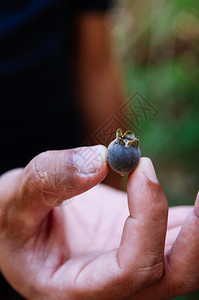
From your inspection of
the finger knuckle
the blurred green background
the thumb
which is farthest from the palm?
the blurred green background

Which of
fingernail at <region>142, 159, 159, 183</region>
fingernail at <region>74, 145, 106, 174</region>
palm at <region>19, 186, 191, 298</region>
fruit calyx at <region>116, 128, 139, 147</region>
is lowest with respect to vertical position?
palm at <region>19, 186, 191, 298</region>

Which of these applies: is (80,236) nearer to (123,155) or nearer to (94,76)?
(123,155)

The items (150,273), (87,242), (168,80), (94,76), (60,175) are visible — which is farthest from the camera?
(168,80)

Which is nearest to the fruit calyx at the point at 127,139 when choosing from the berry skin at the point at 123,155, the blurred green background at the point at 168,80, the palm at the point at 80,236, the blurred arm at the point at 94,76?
the berry skin at the point at 123,155

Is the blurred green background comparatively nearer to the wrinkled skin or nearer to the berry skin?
the wrinkled skin

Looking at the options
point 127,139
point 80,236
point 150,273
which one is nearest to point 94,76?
point 80,236

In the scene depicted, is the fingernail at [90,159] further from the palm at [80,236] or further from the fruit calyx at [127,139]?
the palm at [80,236]

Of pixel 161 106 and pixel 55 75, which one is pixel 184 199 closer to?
pixel 161 106
